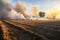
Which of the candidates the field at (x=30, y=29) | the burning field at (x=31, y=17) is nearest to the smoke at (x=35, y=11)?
the burning field at (x=31, y=17)

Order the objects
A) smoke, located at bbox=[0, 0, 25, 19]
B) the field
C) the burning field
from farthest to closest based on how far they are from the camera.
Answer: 1. smoke, located at bbox=[0, 0, 25, 19]
2. the burning field
3. the field

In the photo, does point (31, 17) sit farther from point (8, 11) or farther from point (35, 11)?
point (8, 11)

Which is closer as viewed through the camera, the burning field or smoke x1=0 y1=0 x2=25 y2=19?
the burning field

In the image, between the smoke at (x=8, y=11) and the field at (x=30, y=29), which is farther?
the smoke at (x=8, y=11)

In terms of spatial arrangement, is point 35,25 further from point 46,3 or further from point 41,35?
point 46,3

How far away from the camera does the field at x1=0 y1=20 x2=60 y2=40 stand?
3.32m

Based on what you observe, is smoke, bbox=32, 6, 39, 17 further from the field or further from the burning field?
the field

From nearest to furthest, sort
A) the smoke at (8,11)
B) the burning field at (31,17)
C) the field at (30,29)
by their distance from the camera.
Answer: the field at (30,29) < the burning field at (31,17) < the smoke at (8,11)

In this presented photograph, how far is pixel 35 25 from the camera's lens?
141 inches

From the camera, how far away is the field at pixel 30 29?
3.32m

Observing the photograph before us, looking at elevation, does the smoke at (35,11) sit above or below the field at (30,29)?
above

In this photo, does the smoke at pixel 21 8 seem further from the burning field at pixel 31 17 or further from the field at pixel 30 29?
the field at pixel 30 29

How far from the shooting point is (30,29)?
3.49 m

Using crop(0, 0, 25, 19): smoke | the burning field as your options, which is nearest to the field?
the burning field
